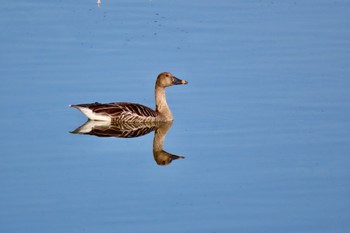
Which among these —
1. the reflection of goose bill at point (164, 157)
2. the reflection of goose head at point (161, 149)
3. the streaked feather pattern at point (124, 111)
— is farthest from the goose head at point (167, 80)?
the reflection of goose bill at point (164, 157)

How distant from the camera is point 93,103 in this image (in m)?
18.0

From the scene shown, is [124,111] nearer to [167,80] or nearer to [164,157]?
[167,80]

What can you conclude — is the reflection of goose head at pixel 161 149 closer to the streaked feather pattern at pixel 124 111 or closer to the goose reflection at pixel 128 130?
the goose reflection at pixel 128 130

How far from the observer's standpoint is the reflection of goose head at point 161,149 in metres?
16.2

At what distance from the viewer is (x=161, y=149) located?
16734 millimetres

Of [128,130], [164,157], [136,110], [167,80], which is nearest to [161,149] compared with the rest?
[164,157]

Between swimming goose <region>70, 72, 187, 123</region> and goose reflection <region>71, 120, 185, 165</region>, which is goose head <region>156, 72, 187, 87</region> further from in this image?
goose reflection <region>71, 120, 185, 165</region>

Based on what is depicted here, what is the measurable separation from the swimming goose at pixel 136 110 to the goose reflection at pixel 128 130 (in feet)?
0.29

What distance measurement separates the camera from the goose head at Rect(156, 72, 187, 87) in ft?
61.5

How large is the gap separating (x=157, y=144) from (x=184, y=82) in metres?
1.85

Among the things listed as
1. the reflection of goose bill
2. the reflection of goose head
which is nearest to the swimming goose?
the reflection of goose head

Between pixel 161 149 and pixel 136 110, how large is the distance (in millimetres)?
1759

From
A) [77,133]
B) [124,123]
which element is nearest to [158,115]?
[124,123]

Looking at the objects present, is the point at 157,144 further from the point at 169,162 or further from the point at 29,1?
the point at 29,1
